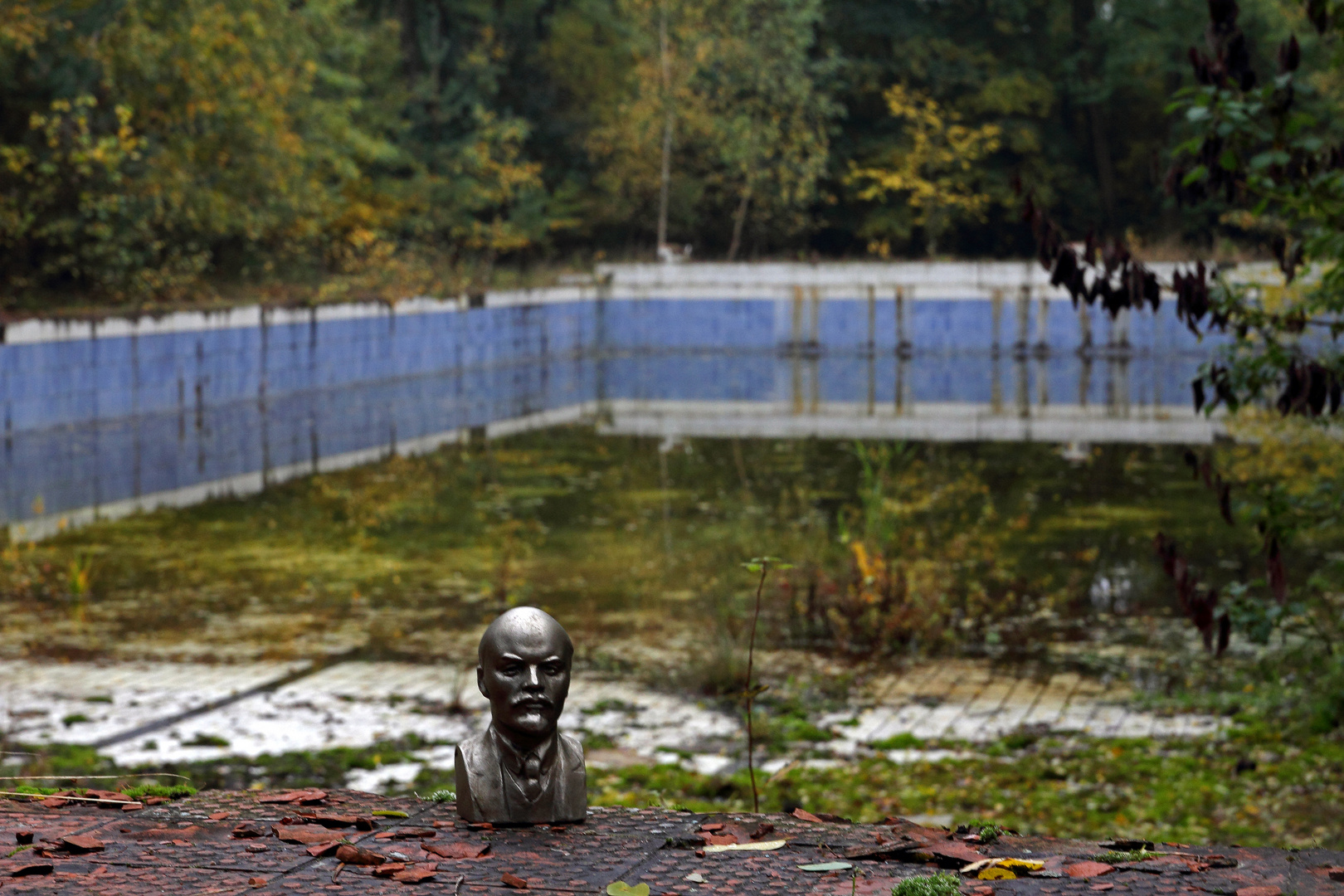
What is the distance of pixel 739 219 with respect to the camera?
4156cm

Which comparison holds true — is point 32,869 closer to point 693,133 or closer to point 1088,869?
point 1088,869

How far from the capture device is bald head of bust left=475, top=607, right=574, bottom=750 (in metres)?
3.78

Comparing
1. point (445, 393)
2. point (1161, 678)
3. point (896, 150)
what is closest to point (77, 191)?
point (445, 393)

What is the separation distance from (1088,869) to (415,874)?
140 centimetres

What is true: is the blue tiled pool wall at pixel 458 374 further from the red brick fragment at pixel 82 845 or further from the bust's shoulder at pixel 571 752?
the bust's shoulder at pixel 571 752

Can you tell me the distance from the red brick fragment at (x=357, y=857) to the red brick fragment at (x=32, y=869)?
592 millimetres

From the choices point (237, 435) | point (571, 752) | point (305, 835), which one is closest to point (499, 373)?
point (237, 435)

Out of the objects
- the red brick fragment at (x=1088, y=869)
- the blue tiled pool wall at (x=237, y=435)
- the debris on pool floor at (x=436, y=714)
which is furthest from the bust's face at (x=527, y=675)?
the blue tiled pool wall at (x=237, y=435)

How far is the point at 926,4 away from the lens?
45.4 m

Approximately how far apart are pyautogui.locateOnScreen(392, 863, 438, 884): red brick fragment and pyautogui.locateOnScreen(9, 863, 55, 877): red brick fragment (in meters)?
0.72

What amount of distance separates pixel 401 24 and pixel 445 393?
1950 cm

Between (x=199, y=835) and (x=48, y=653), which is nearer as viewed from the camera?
(x=199, y=835)

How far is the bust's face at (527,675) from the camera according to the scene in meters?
3.78

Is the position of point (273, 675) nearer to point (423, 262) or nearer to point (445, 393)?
point (445, 393)
